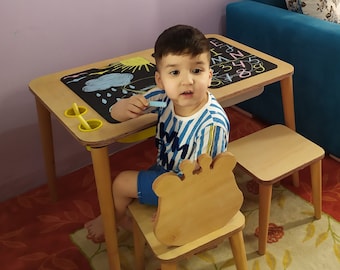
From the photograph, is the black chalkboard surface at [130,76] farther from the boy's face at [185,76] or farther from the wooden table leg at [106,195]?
the boy's face at [185,76]

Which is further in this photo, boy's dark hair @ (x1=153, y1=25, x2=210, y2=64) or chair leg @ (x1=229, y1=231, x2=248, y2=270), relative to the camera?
chair leg @ (x1=229, y1=231, x2=248, y2=270)

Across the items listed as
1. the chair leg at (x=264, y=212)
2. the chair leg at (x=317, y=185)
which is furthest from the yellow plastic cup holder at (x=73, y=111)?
the chair leg at (x=317, y=185)

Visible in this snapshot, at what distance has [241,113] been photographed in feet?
7.97

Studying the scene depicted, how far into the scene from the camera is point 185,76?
1.21 m

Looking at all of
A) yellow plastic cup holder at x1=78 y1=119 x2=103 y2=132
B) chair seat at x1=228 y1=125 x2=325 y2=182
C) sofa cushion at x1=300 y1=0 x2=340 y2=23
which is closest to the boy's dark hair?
yellow plastic cup holder at x1=78 y1=119 x2=103 y2=132

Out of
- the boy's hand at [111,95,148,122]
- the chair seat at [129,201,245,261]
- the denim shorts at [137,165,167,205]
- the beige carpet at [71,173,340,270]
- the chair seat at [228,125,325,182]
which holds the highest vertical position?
the boy's hand at [111,95,148,122]

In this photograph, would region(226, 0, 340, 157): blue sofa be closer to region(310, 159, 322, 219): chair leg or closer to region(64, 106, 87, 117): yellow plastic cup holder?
region(310, 159, 322, 219): chair leg

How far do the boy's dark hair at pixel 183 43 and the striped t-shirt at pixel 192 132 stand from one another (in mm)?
166

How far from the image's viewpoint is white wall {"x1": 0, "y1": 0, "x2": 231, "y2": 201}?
1715 millimetres

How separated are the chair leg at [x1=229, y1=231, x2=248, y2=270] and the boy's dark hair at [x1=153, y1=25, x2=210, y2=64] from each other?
52 cm

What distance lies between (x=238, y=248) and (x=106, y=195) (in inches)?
16.3

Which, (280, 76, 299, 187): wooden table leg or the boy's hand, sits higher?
the boy's hand

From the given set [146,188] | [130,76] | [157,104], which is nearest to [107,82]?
[130,76]

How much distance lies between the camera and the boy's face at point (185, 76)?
120 cm
